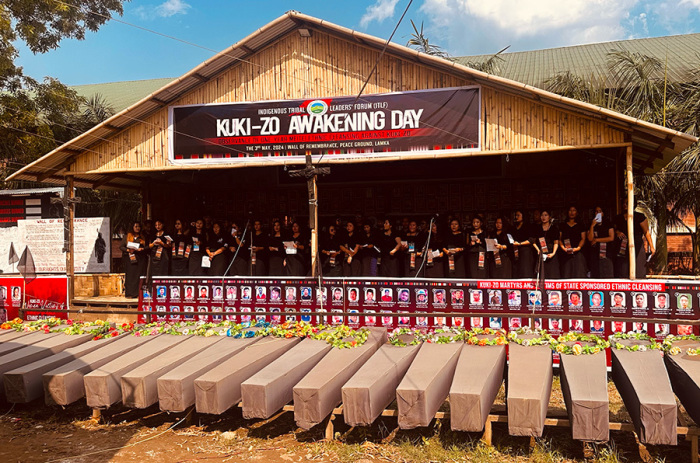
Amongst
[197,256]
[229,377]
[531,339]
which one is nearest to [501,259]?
[531,339]

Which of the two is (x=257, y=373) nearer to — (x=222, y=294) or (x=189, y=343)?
(x=189, y=343)

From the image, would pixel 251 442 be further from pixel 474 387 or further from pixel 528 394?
pixel 528 394

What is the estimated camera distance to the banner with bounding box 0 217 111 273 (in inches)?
498

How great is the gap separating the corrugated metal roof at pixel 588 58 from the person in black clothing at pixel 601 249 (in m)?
7.89

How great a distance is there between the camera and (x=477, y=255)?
10.6 metres

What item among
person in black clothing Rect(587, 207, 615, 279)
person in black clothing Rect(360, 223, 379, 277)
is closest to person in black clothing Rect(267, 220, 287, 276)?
person in black clothing Rect(360, 223, 379, 277)

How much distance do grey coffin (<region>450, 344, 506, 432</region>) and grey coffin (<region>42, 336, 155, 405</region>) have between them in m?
4.51

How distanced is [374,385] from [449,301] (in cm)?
382

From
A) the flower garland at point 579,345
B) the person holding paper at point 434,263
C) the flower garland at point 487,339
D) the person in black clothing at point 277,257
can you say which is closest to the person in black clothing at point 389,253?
the person holding paper at point 434,263

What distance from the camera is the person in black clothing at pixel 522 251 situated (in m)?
10.3

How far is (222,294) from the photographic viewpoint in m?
10.8

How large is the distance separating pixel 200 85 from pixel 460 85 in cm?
516

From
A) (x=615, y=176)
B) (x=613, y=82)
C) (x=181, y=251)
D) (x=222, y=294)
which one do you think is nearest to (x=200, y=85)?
(x=181, y=251)

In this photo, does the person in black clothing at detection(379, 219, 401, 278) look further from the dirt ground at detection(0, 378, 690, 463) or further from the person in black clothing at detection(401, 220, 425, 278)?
the dirt ground at detection(0, 378, 690, 463)
